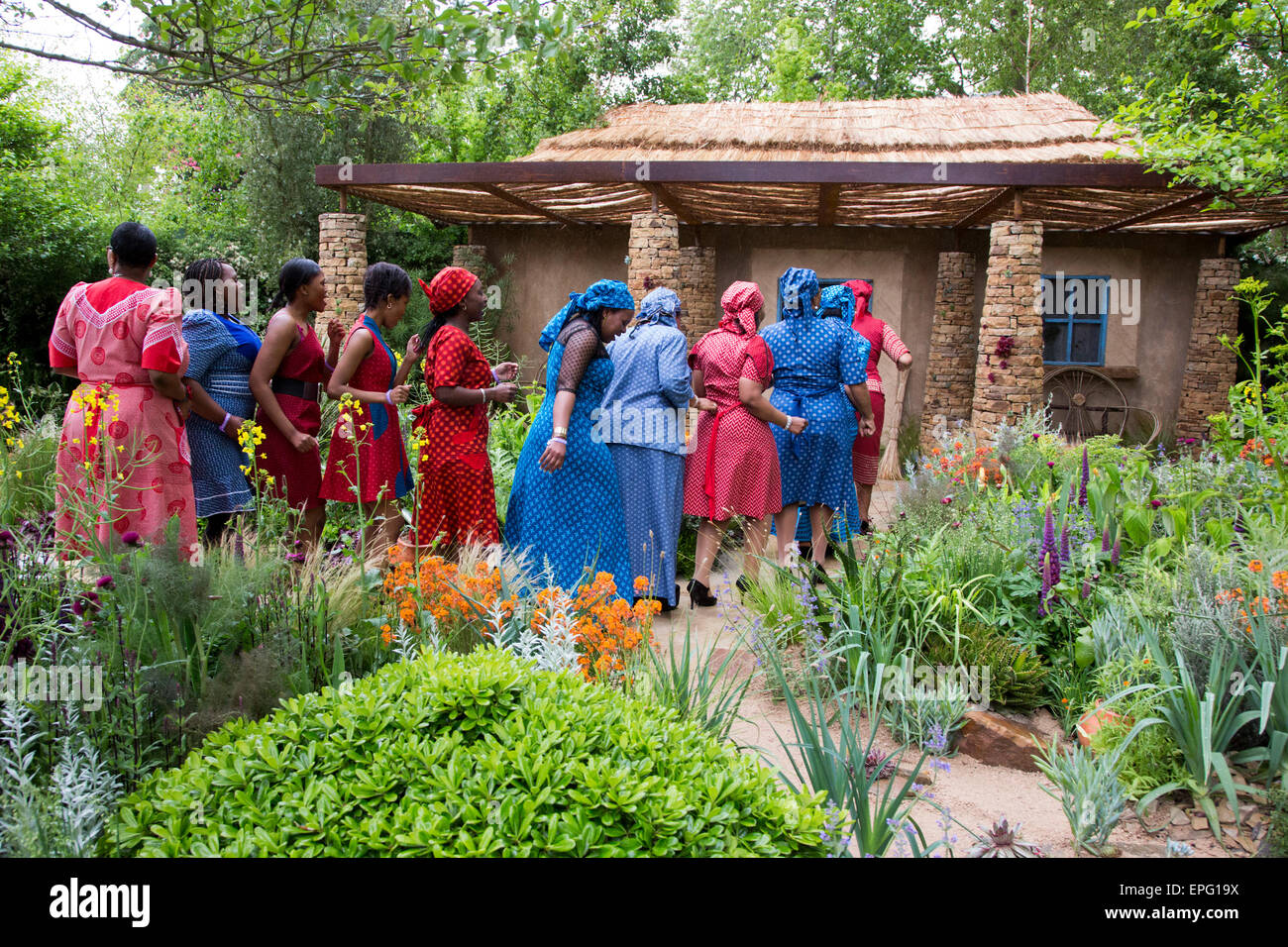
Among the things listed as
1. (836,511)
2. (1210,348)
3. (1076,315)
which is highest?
(1076,315)

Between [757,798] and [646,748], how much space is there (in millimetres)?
274

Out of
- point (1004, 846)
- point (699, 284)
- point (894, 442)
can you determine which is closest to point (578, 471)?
point (1004, 846)

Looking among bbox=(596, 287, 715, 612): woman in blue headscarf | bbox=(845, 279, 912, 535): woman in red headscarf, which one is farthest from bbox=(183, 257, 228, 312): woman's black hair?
bbox=(845, 279, 912, 535): woman in red headscarf

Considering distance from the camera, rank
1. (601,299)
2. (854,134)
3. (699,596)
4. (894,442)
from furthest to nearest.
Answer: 1. (854,134)
2. (894,442)
3. (699,596)
4. (601,299)

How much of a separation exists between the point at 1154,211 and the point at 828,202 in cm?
356

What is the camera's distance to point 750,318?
17.4 feet

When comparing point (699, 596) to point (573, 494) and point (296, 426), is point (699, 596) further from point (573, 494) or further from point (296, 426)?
point (296, 426)

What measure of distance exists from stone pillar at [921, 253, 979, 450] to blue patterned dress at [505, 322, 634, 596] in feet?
26.5

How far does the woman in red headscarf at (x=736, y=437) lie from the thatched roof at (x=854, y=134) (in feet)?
19.6

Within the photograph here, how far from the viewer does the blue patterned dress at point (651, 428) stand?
16.0 ft

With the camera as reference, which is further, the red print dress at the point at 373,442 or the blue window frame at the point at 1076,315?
the blue window frame at the point at 1076,315

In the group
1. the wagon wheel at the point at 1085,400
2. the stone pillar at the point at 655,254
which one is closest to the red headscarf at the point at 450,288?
the stone pillar at the point at 655,254

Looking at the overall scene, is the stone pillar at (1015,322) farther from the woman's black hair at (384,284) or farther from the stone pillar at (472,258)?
the stone pillar at (472,258)
